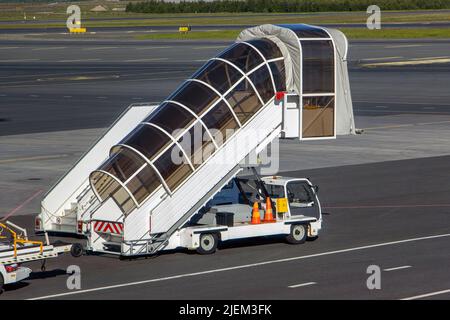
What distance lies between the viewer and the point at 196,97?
30.5m

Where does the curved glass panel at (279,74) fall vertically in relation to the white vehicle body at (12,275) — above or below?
above

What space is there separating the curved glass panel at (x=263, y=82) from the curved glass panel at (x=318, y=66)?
1080 mm

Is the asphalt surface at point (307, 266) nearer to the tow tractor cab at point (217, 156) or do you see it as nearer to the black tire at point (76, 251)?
the black tire at point (76, 251)

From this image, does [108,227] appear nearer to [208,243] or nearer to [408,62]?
[208,243]

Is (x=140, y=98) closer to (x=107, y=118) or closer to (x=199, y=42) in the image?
(x=107, y=118)

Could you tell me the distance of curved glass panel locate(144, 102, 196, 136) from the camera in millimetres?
29844

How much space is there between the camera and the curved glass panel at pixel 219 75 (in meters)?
30.7

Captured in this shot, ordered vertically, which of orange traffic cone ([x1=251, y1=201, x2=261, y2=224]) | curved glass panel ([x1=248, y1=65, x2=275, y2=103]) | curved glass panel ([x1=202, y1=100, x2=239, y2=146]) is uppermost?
curved glass panel ([x1=248, y1=65, x2=275, y2=103])

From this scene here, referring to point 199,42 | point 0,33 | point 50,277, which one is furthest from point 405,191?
point 0,33

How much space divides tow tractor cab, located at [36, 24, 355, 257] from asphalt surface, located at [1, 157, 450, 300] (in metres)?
0.80

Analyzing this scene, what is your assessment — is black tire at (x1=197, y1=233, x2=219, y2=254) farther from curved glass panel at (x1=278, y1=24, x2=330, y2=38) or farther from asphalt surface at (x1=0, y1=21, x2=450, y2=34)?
asphalt surface at (x1=0, y1=21, x2=450, y2=34)

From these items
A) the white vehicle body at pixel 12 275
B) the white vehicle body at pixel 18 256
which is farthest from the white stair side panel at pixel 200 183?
the white vehicle body at pixel 12 275

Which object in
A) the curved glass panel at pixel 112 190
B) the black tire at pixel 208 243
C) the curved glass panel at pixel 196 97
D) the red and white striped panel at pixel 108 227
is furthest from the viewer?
the curved glass panel at pixel 196 97

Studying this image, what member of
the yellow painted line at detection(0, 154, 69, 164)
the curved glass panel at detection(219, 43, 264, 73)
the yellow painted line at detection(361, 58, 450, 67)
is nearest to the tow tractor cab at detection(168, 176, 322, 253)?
the curved glass panel at detection(219, 43, 264, 73)
